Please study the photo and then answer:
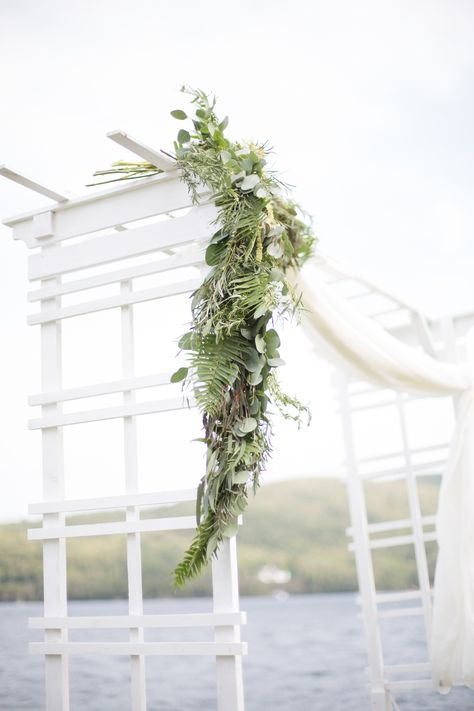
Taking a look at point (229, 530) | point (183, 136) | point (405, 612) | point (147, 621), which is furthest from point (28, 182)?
point (405, 612)

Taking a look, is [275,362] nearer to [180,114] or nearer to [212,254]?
[212,254]

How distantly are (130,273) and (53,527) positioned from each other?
104 centimetres

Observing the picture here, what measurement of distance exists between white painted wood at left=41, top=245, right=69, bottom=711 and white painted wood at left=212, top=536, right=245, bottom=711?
0.69 metres

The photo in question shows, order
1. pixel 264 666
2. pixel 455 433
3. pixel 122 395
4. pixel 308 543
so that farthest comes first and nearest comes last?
pixel 308 543 < pixel 264 666 < pixel 455 433 < pixel 122 395

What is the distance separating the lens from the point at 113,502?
3123 millimetres

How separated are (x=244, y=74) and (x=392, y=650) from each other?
44.0 feet

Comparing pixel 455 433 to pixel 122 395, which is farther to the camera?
pixel 455 433

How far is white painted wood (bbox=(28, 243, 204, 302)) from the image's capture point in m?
3.12

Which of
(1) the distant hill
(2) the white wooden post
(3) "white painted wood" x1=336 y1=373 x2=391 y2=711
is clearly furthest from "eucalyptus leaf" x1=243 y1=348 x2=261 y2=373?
(1) the distant hill

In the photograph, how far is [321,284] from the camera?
377cm

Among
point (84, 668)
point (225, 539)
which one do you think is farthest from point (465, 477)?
point (84, 668)

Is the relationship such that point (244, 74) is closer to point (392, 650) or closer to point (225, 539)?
point (225, 539)

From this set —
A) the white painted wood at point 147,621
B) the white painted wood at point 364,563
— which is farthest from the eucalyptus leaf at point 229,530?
the white painted wood at point 364,563

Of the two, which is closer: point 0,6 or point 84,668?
point 0,6
